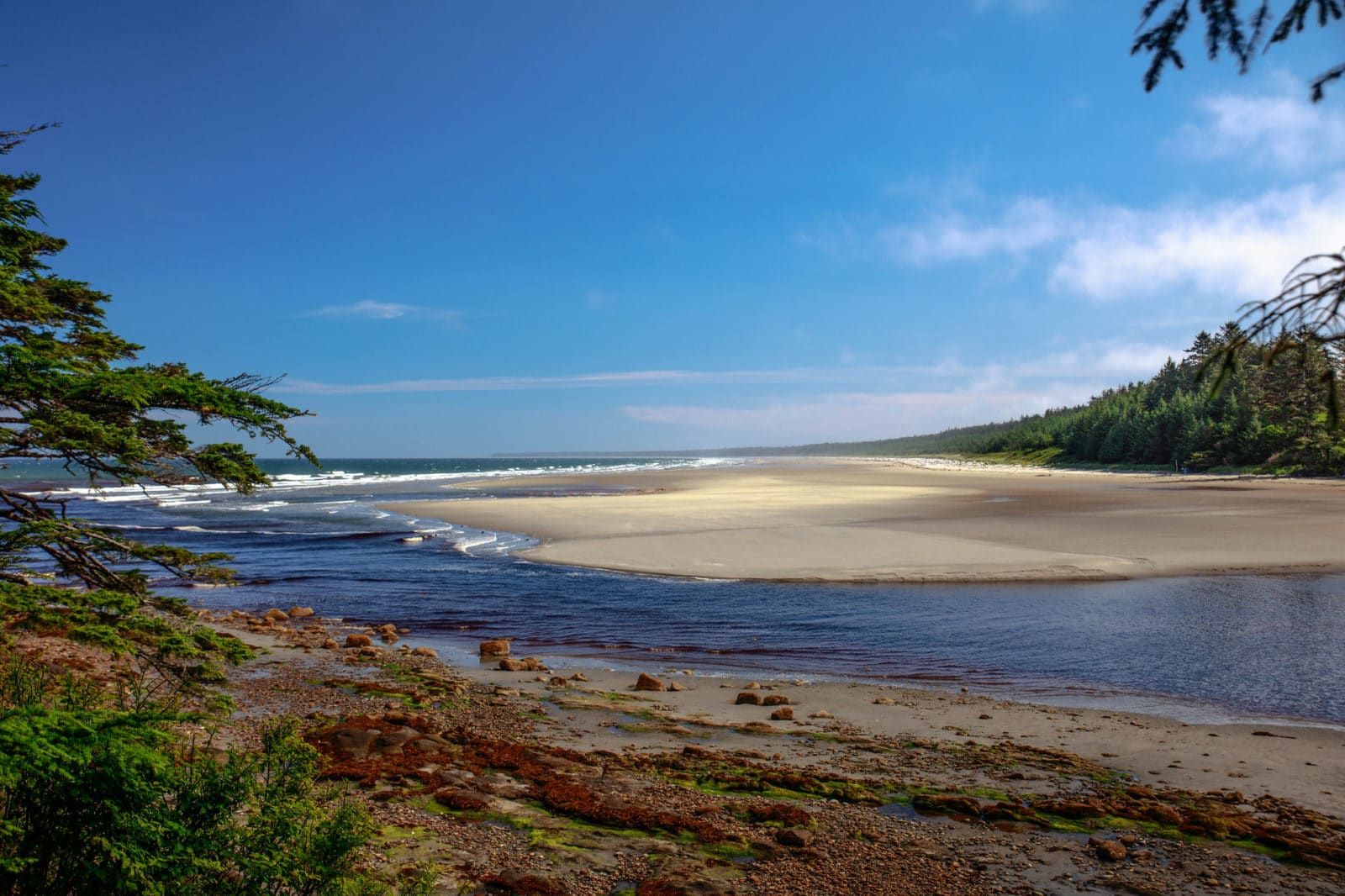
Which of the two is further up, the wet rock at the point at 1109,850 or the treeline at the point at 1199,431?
the treeline at the point at 1199,431

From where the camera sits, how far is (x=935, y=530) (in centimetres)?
2723

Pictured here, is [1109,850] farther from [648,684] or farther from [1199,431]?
[1199,431]

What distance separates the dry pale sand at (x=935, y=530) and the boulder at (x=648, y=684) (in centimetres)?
914

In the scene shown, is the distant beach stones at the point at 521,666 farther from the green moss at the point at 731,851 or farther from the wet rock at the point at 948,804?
the wet rock at the point at 948,804

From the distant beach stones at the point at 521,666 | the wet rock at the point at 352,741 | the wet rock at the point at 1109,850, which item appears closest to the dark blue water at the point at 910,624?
the distant beach stones at the point at 521,666

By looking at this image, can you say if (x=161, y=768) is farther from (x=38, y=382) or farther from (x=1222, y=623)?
(x=1222, y=623)

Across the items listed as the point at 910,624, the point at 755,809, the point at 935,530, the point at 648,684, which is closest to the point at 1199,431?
the point at 935,530

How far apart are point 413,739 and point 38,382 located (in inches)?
186

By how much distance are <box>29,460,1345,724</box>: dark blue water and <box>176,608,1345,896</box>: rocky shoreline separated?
332 cm

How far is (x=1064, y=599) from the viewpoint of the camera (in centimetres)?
1614

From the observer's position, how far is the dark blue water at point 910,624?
10.7 metres

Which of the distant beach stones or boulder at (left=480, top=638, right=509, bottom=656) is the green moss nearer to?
the distant beach stones

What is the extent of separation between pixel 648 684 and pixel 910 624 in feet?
21.2

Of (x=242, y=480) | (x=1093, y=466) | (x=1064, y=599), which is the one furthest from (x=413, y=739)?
(x=1093, y=466)
